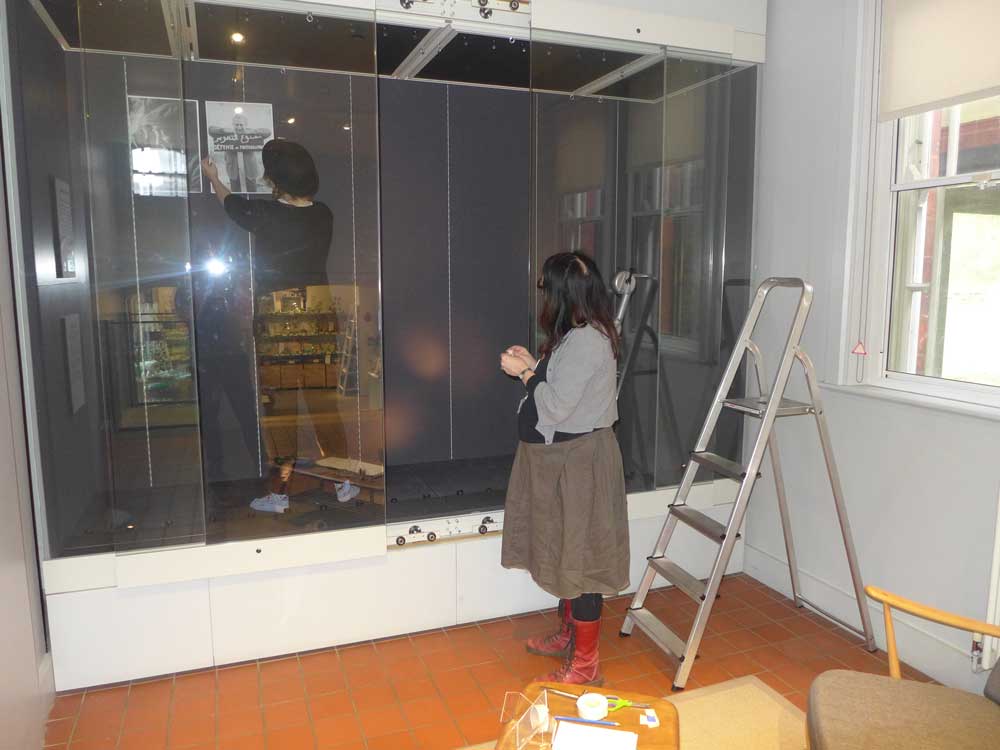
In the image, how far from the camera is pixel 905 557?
2818 mm

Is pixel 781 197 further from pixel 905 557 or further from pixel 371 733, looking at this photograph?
pixel 371 733

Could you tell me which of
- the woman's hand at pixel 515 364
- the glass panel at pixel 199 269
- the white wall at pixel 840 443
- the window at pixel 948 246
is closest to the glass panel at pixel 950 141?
the window at pixel 948 246

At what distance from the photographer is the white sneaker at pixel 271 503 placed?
2.84m

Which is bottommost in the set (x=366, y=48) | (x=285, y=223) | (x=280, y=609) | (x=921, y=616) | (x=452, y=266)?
(x=280, y=609)

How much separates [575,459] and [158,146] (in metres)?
1.81

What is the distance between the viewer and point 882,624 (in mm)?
2908

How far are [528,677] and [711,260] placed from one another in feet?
6.80

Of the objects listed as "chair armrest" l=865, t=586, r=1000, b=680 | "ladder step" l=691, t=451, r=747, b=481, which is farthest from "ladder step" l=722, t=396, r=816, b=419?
"chair armrest" l=865, t=586, r=1000, b=680

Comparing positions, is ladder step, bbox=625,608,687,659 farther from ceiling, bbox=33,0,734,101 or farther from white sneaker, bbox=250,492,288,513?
ceiling, bbox=33,0,734,101

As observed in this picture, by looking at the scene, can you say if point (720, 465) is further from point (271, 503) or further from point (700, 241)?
point (271, 503)

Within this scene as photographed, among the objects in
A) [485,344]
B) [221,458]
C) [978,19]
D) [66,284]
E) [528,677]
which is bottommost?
[528,677]

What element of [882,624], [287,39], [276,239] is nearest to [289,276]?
[276,239]

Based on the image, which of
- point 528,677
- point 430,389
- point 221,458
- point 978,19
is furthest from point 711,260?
point 221,458

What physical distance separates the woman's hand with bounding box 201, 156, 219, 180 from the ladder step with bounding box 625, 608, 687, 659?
7.93 ft
